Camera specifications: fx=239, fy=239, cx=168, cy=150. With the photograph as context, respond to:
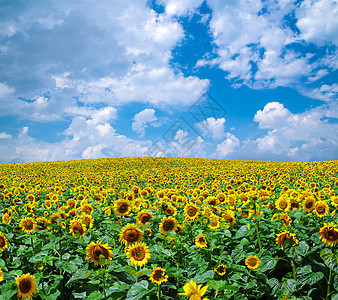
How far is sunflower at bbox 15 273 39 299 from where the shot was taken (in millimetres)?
2721

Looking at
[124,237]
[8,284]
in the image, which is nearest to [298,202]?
[124,237]

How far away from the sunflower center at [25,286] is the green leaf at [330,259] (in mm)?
3643

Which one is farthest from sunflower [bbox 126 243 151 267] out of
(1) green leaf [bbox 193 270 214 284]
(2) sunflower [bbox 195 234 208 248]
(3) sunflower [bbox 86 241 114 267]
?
(2) sunflower [bbox 195 234 208 248]

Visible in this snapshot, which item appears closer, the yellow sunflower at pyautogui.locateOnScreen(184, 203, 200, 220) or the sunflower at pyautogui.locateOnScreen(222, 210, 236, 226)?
the sunflower at pyautogui.locateOnScreen(222, 210, 236, 226)

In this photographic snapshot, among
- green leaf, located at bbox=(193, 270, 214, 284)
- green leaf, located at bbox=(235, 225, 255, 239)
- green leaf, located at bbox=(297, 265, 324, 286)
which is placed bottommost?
green leaf, located at bbox=(297, 265, 324, 286)

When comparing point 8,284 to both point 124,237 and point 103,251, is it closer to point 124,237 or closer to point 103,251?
point 103,251

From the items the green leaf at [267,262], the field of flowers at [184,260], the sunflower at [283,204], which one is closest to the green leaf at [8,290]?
the field of flowers at [184,260]

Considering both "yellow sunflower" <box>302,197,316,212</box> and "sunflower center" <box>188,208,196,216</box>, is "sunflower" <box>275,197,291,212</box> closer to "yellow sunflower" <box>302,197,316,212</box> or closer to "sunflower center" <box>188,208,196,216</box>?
"yellow sunflower" <box>302,197,316,212</box>

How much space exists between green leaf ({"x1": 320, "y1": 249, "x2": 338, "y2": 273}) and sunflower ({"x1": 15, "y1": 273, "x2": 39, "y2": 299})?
361 cm

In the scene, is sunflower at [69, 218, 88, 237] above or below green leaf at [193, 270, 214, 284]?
above

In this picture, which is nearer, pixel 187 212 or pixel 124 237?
pixel 124 237

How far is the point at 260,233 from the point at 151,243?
6.10ft

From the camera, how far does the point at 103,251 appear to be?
2988mm

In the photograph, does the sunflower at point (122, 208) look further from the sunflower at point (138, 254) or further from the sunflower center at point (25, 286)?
the sunflower center at point (25, 286)
